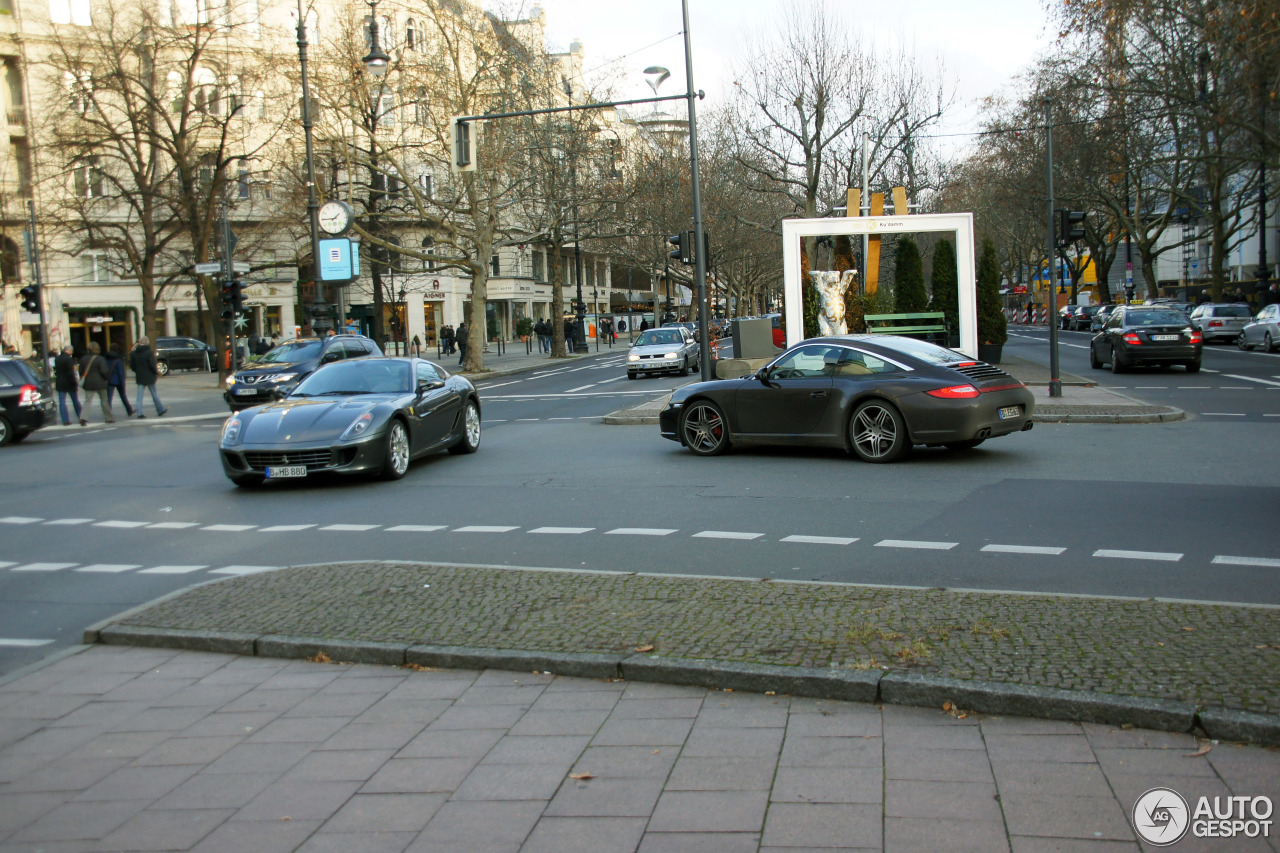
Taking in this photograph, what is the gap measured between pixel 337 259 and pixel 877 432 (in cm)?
2266

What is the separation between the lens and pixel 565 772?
13.2 feet

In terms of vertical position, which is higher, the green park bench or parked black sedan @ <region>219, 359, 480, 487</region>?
the green park bench

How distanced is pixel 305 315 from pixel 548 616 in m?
59.6

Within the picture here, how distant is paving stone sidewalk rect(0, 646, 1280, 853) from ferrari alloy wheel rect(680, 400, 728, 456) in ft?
28.7

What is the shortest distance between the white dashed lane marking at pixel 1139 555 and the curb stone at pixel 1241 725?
130 inches

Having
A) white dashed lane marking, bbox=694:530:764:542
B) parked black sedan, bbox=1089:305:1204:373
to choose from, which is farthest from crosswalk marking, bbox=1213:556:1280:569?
parked black sedan, bbox=1089:305:1204:373

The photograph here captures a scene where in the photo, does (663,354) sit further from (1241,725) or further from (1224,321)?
(1241,725)

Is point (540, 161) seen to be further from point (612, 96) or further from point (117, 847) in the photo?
point (117, 847)

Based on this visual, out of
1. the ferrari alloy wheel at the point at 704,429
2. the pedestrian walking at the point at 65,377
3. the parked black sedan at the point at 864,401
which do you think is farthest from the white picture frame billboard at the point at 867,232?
the pedestrian walking at the point at 65,377

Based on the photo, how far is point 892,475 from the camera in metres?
11.4

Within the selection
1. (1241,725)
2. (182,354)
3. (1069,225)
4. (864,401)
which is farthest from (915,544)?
(182,354)

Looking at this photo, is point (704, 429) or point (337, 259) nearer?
point (704, 429)
